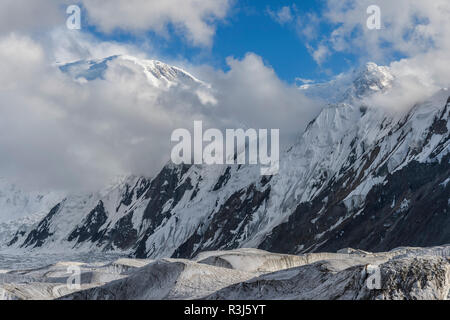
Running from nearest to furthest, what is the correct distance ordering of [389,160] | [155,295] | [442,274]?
[442,274] < [155,295] < [389,160]

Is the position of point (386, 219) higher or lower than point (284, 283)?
higher

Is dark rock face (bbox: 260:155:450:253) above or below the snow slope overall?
above

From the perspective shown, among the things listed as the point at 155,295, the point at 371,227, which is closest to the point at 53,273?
the point at 155,295

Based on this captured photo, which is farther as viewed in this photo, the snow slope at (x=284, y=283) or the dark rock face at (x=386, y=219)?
the dark rock face at (x=386, y=219)

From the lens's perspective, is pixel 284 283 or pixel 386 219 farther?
pixel 386 219

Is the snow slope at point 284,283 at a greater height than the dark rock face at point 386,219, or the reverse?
the dark rock face at point 386,219

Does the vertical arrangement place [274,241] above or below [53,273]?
above

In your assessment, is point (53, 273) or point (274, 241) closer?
point (53, 273)

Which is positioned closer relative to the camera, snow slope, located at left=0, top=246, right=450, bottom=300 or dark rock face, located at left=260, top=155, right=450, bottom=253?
snow slope, located at left=0, top=246, right=450, bottom=300
